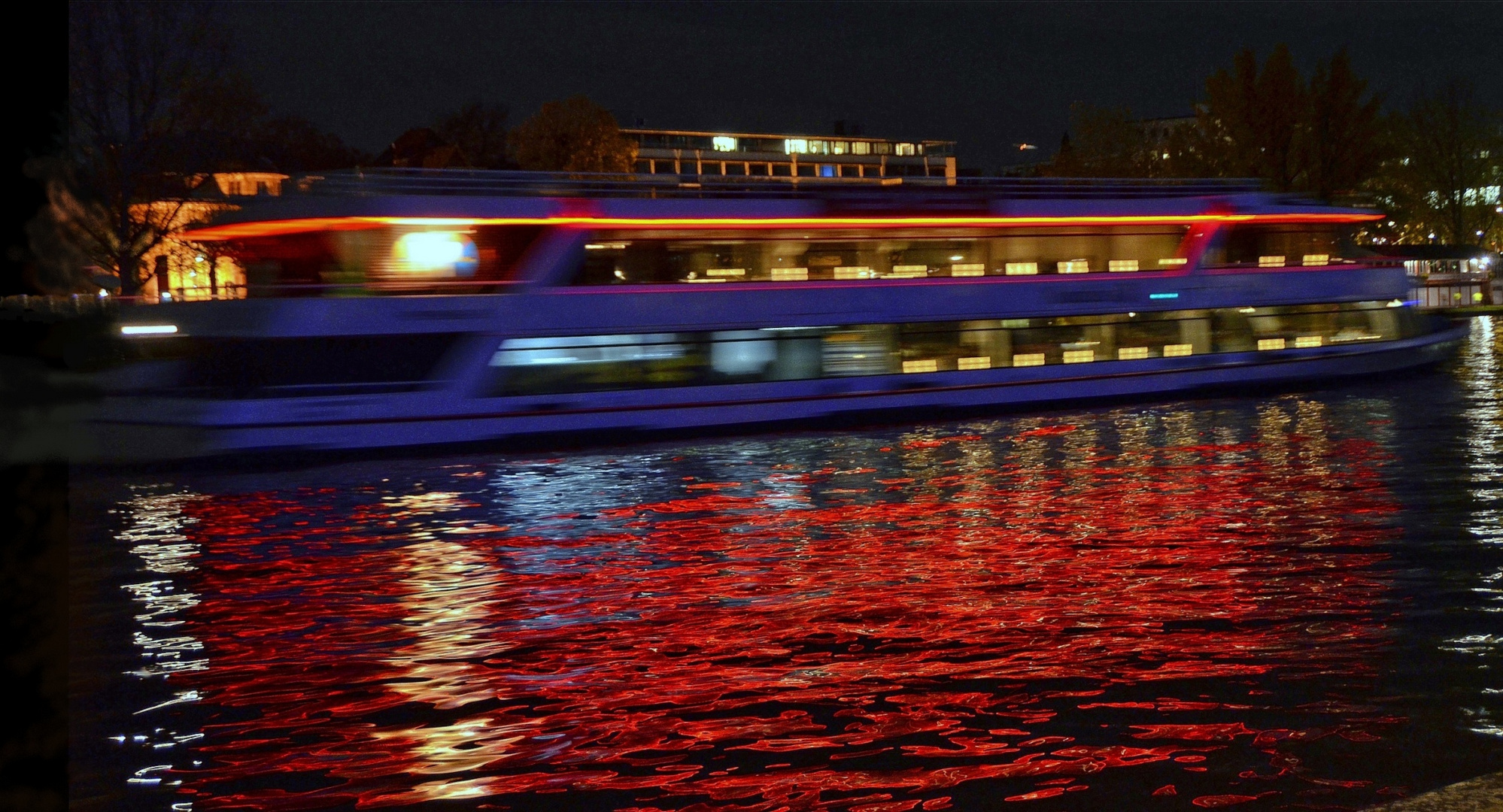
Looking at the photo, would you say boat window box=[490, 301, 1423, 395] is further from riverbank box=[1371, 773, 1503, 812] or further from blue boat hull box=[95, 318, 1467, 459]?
riverbank box=[1371, 773, 1503, 812]

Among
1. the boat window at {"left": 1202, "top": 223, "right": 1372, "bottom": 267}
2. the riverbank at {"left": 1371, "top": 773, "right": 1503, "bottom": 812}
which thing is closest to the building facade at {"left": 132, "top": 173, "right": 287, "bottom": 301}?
the boat window at {"left": 1202, "top": 223, "right": 1372, "bottom": 267}

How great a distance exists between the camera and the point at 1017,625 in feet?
31.7

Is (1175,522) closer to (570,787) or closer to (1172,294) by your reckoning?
(570,787)

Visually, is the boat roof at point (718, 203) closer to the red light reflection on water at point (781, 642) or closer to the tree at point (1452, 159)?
the red light reflection on water at point (781, 642)

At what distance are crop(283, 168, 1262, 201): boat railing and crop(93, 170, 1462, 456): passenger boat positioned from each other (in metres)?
0.08

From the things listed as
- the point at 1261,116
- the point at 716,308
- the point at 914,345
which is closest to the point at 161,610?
the point at 716,308

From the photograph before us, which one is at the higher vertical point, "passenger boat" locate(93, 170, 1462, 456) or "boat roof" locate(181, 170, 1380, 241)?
"boat roof" locate(181, 170, 1380, 241)

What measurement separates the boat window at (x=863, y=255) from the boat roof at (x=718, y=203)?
0.26 m

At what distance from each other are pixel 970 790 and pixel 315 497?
12928 millimetres

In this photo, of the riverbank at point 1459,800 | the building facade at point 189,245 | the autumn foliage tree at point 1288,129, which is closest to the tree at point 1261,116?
the autumn foliage tree at point 1288,129

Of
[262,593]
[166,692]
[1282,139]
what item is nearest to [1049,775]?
[166,692]

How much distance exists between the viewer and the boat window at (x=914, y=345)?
→ 23.8m

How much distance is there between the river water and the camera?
268 inches

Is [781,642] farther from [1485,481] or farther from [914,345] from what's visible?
[914,345]
